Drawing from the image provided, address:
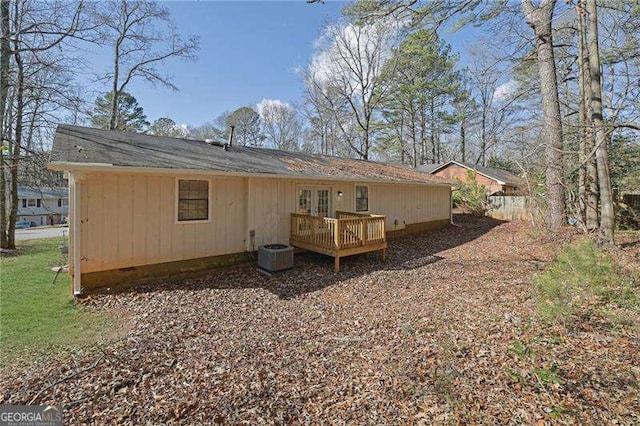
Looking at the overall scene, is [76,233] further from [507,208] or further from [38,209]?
[38,209]

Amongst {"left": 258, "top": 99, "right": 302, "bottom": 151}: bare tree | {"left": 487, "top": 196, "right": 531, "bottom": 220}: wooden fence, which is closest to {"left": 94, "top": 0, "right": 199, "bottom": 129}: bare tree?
{"left": 258, "top": 99, "right": 302, "bottom": 151}: bare tree

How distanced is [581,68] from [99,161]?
13379 mm

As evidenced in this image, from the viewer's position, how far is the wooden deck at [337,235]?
7543 millimetres

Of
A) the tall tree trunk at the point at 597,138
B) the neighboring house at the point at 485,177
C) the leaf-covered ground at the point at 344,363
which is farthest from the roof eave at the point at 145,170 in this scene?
the neighboring house at the point at 485,177

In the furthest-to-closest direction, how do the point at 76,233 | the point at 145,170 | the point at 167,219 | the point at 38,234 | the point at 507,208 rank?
1. the point at 507,208
2. the point at 38,234
3. the point at 167,219
4. the point at 145,170
5. the point at 76,233

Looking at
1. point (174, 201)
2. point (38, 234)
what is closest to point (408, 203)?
point (174, 201)

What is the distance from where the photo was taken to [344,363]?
138 inches

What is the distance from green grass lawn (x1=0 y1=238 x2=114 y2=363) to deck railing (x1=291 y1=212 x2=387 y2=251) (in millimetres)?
4684

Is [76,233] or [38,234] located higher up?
[76,233]

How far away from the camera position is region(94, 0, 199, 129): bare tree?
640 inches

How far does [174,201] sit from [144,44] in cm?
1499

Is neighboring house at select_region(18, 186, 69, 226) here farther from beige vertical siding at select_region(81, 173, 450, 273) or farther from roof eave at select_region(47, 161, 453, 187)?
roof eave at select_region(47, 161, 453, 187)

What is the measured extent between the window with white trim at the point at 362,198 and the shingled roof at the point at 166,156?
23.0 inches

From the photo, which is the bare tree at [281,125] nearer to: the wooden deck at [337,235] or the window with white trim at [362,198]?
the window with white trim at [362,198]
